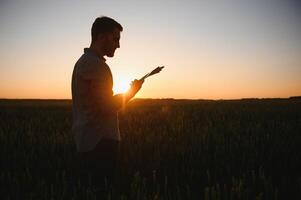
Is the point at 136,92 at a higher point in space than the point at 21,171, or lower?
higher

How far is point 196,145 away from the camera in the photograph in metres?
6.10

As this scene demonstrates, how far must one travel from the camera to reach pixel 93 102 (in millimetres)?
3389

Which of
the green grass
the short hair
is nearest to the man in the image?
the short hair

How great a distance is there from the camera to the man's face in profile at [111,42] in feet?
11.4

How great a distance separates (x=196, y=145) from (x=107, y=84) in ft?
10.2

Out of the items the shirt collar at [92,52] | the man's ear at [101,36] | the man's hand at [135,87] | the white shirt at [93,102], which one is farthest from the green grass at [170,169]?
the man's ear at [101,36]

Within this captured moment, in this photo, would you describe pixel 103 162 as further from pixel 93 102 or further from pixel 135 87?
pixel 135 87

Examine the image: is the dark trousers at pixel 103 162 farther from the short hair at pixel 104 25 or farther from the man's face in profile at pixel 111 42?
the short hair at pixel 104 25

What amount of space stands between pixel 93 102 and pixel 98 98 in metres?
0.10

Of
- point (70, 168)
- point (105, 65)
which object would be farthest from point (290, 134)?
point (105, 65)

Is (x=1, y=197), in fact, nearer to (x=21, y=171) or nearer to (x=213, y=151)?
(x=21, y=171)

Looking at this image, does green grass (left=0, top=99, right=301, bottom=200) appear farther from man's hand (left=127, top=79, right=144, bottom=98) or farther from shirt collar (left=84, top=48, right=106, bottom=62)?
shirt collar (left=84, top=48, right=106, bottom=62)

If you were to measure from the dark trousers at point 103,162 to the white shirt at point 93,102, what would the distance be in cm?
7

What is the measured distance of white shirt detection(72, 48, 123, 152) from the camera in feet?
10.9
